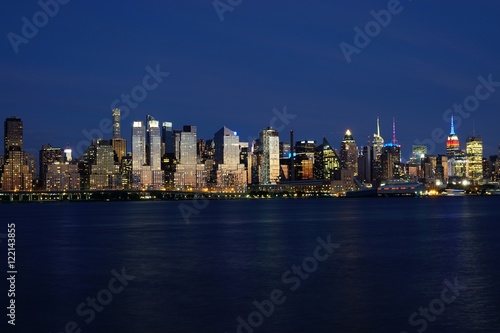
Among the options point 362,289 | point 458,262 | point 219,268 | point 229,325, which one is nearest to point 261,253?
point 219,268

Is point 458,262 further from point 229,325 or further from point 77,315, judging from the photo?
point 77,315

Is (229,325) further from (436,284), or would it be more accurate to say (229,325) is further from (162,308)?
(436,284)

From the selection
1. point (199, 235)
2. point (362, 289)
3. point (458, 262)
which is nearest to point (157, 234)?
point (199, 235)

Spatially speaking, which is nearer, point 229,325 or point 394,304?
point 229,325

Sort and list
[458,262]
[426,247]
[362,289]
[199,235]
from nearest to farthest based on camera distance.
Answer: [362,289] < [458,262] < [426,247] < [199,235]

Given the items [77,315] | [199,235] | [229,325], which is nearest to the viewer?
[229,325]

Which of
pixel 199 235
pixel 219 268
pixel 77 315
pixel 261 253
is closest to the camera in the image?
pixel 77 315

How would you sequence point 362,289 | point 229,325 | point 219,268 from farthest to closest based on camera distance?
point 219,268, point 362,289, point 229,325

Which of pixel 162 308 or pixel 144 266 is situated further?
pixel 144 266
